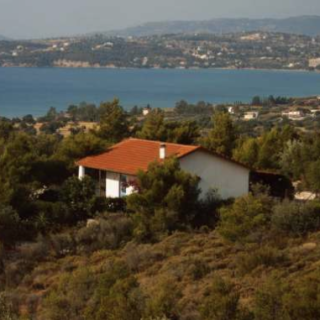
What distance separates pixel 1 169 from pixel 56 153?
4632 millimetres

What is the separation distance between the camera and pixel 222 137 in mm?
23875

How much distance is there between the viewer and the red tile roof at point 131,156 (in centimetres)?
1922

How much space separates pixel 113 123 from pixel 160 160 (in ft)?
23.2

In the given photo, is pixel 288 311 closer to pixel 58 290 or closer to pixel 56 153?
pixel 58 290

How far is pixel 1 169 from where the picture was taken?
18.0m

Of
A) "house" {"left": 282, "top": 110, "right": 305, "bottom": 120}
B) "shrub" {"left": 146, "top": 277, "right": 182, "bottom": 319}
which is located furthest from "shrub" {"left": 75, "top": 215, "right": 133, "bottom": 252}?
"house" {"left": 282, "top": 110, "right": 305, "bottom": 120}

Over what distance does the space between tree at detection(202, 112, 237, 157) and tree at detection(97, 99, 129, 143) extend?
122 inches

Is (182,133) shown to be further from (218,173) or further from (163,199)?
(163,199)

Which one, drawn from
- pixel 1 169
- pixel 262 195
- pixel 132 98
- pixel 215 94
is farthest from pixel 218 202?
pixel 215 94

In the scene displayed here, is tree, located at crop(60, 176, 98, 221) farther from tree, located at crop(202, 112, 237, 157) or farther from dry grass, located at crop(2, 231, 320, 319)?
tree, located at crop(202, 112, 237, 157)

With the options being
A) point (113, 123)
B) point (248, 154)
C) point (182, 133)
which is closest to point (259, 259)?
point (248, 154)

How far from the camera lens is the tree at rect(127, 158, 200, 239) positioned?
1533 cm

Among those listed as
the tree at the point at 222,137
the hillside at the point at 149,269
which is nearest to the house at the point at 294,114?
the tree at the point at 222,137

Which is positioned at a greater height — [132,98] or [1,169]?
[1,169]
